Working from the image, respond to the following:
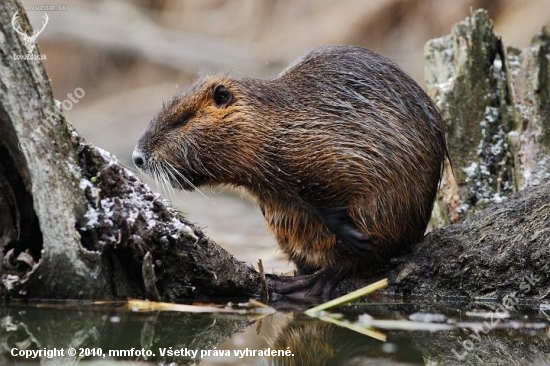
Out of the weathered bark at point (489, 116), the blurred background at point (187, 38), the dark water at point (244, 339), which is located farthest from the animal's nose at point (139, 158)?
the blurred background at point (187, 38)

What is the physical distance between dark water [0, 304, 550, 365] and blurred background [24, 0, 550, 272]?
7988 mm

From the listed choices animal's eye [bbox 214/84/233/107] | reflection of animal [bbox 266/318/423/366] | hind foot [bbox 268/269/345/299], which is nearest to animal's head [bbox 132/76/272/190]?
animal's eye [bbox 214/84/233/107]

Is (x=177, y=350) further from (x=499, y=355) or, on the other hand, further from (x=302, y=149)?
(x=302, y=149)

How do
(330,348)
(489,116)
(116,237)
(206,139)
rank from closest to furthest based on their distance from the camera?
(330,348) → (116,237) → (206,139) → (489,116)

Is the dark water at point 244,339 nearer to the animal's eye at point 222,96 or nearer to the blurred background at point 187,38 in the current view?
the animal's eye at point 222,96

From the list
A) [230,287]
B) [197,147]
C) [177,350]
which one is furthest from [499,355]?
[197,147]

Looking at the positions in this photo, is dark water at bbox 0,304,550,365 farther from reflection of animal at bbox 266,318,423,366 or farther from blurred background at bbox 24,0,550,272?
blurred background at bbox 24,0,550,272

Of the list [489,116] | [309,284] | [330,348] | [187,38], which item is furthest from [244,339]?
[187,38]

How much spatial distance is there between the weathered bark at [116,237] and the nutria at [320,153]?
0.21 metres

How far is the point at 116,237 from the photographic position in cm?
363

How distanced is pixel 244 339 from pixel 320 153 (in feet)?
4.83

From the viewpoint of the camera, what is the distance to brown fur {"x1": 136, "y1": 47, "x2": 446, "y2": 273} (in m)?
4.37

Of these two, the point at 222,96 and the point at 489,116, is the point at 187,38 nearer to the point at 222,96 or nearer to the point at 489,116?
the point at 489,116

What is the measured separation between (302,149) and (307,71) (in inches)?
20.0
